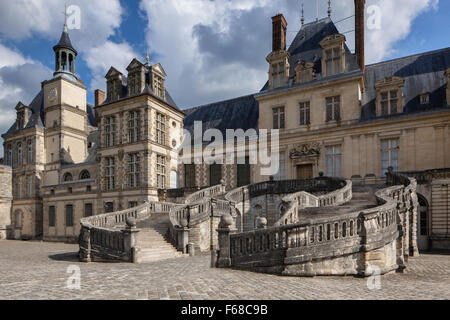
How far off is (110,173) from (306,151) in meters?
16.5

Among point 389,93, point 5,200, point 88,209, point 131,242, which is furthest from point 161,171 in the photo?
point 5,200

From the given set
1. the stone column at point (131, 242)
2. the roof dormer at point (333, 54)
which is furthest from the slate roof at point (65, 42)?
the stone column at point (131, 242)

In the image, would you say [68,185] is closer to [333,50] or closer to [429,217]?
[333,50]

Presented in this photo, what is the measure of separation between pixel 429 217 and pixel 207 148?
17090 mm

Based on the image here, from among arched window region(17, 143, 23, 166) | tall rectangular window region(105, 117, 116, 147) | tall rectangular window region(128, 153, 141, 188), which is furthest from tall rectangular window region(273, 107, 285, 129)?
arched window region(17, 143, 23, 166)

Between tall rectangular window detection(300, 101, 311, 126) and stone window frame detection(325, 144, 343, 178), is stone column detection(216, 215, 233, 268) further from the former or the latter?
tall rectangular window detection(300, 101, 311, 126)

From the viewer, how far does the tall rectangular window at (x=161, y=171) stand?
88.0ft

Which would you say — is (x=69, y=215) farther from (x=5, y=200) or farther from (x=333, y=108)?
(x=333, y=108)

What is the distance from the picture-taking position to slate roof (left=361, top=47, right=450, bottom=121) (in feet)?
68.8

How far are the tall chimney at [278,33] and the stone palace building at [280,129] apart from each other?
9cm

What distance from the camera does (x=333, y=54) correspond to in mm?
23562

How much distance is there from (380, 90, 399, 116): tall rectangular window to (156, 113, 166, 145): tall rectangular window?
56.3ft
